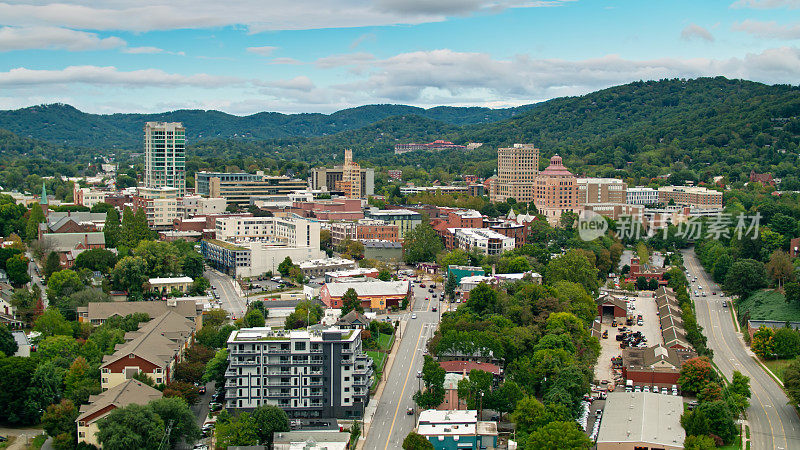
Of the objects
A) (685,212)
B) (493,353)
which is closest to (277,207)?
(685,212)

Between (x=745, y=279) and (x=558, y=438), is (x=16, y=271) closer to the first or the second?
(x=558, y=438)

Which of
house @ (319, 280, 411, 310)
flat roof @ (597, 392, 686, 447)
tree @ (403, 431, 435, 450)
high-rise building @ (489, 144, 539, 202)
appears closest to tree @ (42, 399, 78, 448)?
tree @ (403, 431, 435, 450)

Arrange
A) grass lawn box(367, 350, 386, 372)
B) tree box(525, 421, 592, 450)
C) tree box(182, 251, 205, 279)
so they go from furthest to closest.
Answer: tree box(182, 251, 205, 279) < grass lawn box(367, 350, 386, 372) < tree box(525, 421, 592, 450)

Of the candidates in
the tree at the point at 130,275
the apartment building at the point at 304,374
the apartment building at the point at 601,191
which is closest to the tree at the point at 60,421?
the apartment building at the point at 304,374

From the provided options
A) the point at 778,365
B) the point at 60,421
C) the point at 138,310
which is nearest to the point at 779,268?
the point at 778,365

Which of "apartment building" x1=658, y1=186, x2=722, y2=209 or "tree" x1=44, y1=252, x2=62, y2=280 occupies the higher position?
"apartment building" x1=658, y1=186, x2=722, y2=209

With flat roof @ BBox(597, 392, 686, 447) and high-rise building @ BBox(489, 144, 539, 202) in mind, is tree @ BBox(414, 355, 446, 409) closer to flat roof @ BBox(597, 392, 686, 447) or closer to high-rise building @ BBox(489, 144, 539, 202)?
flat roof @ BBox(597, 392, 686, 447)

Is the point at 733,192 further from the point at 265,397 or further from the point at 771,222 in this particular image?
the point at 265,397

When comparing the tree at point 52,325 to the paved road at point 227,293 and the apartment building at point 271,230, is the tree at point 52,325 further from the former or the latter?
the apartment building at point 271,230
